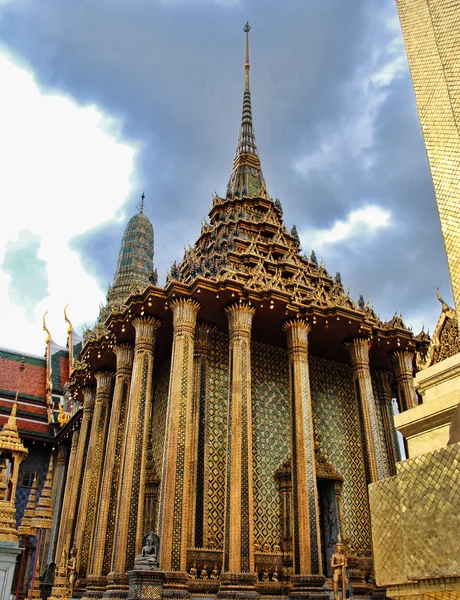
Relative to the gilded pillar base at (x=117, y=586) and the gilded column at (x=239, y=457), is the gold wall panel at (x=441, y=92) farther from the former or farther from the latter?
the gilded pillar base at (x=117, y=586)

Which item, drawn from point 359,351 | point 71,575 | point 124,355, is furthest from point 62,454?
point 359,351

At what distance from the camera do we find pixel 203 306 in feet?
54.0

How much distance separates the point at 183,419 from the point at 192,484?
6.58 feet

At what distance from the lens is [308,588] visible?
13.3 meters

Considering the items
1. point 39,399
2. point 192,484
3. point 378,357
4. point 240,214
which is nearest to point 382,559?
point 192,484

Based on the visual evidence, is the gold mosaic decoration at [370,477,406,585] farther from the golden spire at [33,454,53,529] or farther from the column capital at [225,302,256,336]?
the column capital at [225,302,256,336]

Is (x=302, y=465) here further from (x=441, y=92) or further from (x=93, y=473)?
(x=441, y=92)

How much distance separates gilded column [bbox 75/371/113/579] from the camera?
17891 mm

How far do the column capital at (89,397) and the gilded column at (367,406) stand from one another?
1048 centimetres

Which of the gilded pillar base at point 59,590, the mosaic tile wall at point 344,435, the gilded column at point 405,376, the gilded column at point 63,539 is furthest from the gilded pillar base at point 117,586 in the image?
the gilded column at point 405,376

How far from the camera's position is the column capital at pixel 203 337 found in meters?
17.1

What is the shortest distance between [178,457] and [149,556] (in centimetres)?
233

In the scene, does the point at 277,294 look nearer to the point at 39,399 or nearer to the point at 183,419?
the point at 183,419

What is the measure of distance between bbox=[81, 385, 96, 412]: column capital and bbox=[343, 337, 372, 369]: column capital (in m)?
10.5
